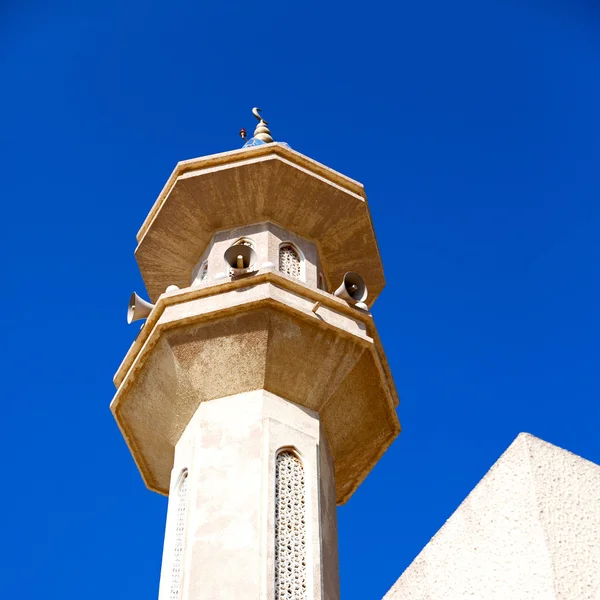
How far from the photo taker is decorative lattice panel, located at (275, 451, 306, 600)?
6168 mm

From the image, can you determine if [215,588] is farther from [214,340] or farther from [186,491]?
[214,340]

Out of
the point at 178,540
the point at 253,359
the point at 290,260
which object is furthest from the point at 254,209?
the point at 178,540

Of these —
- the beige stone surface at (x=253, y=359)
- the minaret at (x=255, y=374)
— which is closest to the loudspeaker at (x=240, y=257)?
the minaret at (x=255, y=374)

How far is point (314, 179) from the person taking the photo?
837 centimetres

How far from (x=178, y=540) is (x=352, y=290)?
242 cm

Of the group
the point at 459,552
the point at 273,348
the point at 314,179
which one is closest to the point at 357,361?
the point at 273,348

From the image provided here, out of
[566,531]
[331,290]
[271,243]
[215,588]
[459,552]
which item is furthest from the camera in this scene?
[331,290]

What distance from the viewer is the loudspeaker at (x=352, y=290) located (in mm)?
7719

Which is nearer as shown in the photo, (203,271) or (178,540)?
(178,540)

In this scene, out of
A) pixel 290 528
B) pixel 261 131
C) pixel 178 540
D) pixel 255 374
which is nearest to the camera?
pixel 290 528

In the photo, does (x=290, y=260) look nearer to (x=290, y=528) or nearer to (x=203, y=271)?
(x=203, y=271)

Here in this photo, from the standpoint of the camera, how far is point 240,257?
7.80 metres

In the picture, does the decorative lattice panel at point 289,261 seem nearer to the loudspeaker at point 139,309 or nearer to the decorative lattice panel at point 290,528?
the loudspeaker at point 139,309

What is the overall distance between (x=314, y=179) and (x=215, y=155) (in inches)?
34.3
